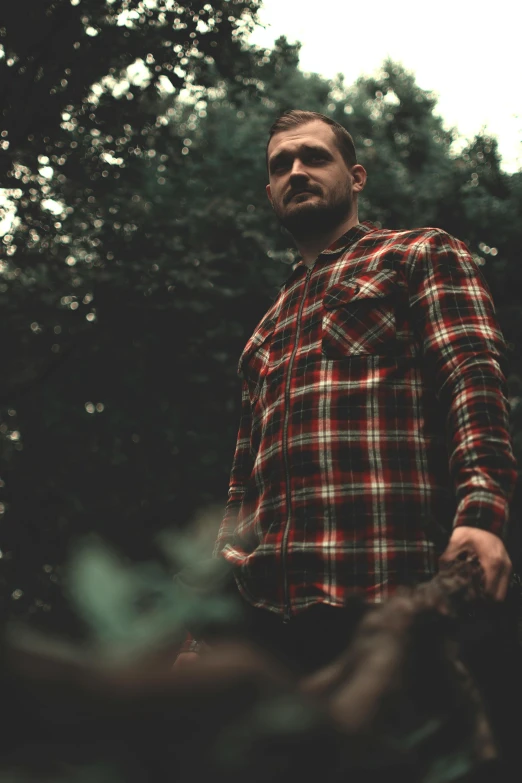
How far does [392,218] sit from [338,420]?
13976 mm

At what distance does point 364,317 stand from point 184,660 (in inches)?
80.3

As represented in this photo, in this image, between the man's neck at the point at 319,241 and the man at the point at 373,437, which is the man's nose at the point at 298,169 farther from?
the man at the point at 373,437

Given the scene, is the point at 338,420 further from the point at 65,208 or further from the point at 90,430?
the point at 90,430

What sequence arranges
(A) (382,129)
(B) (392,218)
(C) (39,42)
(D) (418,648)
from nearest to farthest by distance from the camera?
(D) (418,648), (C) (39,42), (B) (392,218), (A) (382,129)

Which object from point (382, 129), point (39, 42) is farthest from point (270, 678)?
point (382, 129)

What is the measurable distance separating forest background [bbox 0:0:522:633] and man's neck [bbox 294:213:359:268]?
210cm

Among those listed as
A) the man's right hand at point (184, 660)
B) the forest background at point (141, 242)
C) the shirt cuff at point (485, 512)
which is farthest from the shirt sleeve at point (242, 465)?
the man's right hand at point (184, 660)

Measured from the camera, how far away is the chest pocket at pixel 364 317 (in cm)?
238

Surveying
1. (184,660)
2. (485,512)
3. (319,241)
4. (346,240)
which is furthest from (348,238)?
(184,660)

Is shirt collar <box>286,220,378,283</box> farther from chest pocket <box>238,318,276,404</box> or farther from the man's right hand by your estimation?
the man's right hand

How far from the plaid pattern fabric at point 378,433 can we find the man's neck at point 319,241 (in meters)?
0.32

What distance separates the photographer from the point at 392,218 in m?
15.6

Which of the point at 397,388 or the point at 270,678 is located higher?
the point at 397,388

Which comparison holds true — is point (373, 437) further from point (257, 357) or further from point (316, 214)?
point (316, 214)
